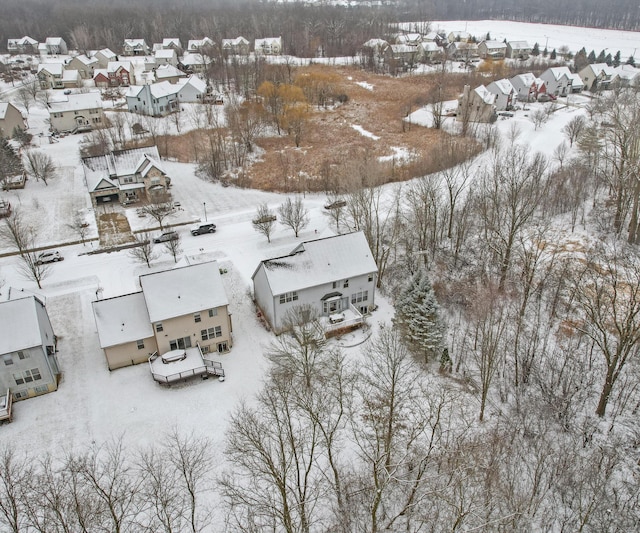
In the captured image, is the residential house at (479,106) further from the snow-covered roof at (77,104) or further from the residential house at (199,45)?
the residential house at (199,45)

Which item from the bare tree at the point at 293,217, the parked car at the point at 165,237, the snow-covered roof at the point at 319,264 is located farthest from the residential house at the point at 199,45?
the snow-covered roof at the point at 319,264

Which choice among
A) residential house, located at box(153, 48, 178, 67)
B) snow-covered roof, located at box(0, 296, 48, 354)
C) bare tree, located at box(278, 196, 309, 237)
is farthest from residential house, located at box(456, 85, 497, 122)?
residential house, located at box(153, 48, 178, 67)

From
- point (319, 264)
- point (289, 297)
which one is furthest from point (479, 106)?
point (289, 297)

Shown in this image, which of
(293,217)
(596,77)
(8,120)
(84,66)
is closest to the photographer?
(293,217)

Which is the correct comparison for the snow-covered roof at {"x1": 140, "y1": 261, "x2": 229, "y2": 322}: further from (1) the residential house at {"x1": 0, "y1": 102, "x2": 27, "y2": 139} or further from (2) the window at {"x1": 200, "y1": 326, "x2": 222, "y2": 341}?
(1) the residential house at {"x1": 0, "y1": 102, "x2": 27, "y2": 139}

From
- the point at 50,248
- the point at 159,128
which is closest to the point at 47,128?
the point at 159,128

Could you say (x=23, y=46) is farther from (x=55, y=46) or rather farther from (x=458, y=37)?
(x=458, y=37)
